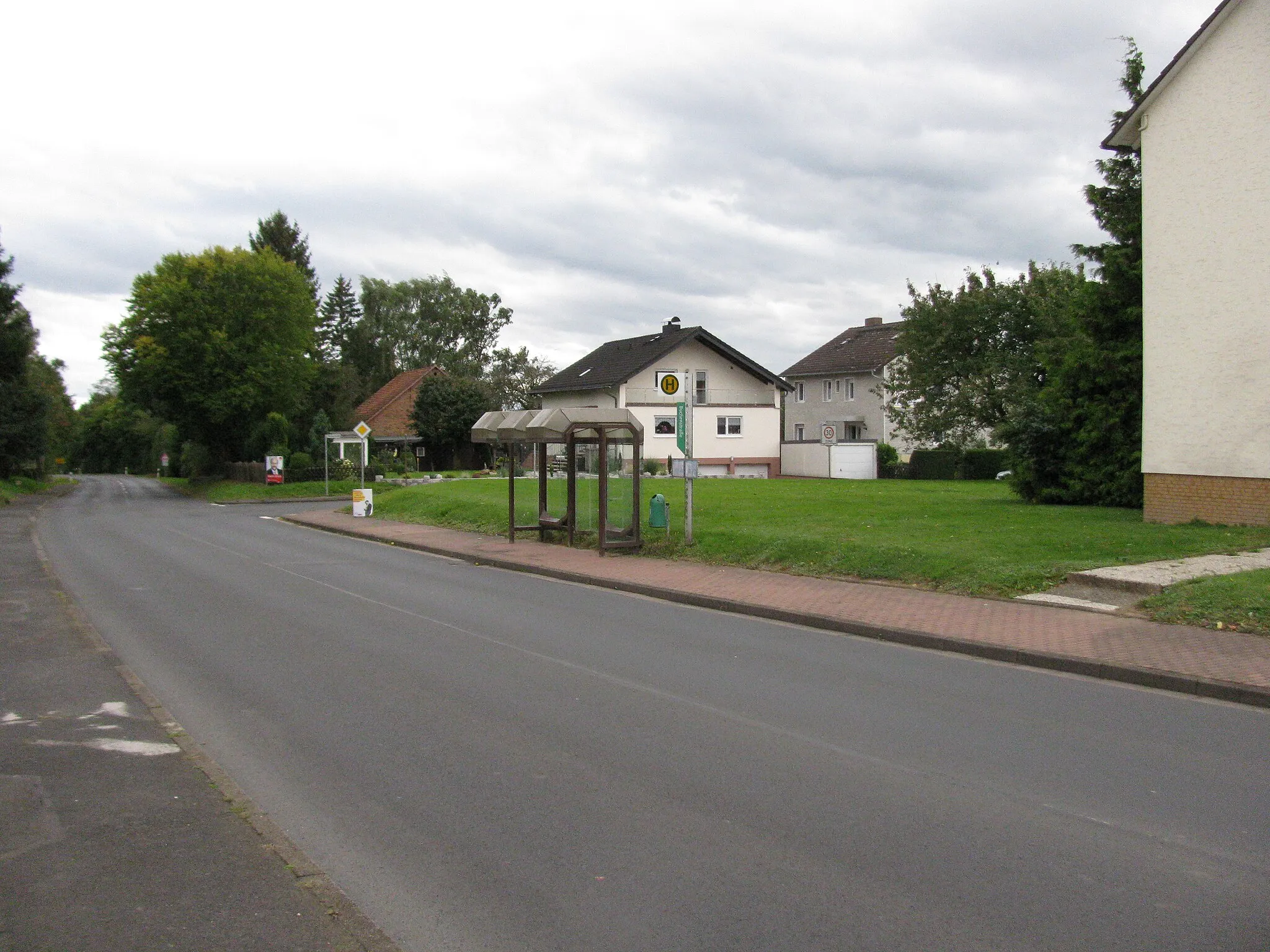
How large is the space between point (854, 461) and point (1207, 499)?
3293 centimetres

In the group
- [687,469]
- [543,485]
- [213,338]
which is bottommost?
[543,485]

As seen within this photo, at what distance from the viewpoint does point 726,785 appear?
5953mm

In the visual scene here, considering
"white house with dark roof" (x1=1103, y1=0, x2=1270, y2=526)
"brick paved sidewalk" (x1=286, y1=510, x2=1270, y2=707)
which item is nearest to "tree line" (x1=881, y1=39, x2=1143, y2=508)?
"white house with dark roof" (x1=1103, y1=0, x2=1270, y2=526)

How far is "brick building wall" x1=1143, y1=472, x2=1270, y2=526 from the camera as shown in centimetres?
1634

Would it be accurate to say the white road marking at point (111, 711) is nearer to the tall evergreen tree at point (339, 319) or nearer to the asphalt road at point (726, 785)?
the asphalt road at point (726, 785)

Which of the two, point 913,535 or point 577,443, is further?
point 577,443

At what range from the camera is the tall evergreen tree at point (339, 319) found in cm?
8900

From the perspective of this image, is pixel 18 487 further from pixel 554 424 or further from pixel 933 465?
pixel 554 424

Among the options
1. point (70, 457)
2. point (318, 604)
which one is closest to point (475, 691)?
point (318, 604)

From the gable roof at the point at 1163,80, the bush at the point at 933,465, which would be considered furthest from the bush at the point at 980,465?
the gable roof at the point at 1163,80

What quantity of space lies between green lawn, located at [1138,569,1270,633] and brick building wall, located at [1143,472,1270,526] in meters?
5.22

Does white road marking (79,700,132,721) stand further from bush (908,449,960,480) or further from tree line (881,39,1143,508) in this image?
bush (908,449,960,480)

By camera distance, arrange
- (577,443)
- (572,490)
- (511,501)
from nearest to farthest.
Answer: (577,443), (572,490), (511,501)

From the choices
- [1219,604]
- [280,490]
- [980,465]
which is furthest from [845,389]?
[1219,604]
